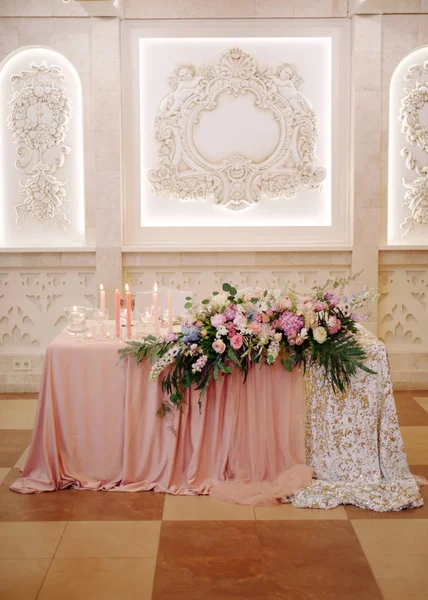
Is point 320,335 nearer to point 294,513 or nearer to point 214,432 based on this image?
point 214,432

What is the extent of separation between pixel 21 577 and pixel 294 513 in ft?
5.00

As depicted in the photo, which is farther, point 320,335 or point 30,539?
point 320,335

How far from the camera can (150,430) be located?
4.42m

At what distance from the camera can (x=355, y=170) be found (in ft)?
21.4

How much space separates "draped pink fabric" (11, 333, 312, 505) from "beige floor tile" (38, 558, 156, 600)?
2.88 feet

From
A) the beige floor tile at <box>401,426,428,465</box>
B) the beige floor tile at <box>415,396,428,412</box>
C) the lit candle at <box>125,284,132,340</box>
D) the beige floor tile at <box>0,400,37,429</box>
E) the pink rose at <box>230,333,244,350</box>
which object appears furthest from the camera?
the beige floor tile at <box>415,396,428,412</box>

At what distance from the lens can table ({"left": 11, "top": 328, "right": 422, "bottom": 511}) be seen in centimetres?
436

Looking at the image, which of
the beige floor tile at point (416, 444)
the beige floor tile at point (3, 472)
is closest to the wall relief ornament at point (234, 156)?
the beige floor tile at point (416, 444)

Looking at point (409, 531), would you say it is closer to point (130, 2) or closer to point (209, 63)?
point (209, 63)

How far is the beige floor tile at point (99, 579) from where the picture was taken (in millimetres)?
3244

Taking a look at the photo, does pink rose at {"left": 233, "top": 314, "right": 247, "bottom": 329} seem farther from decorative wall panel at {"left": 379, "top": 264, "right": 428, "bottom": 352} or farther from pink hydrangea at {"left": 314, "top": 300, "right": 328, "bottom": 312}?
decorative wall panel at {"left": 379, "top": 264, "right": 428, "bottom": 352}

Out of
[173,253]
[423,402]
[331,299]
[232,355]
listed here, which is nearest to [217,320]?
[232,355]

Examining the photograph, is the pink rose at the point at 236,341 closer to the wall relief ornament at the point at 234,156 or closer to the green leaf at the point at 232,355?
Answer: the green leaf at the point at 232,355

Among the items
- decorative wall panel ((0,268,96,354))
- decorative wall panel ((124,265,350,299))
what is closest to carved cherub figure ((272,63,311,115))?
decorative wall panel ((124,265,350,299))
